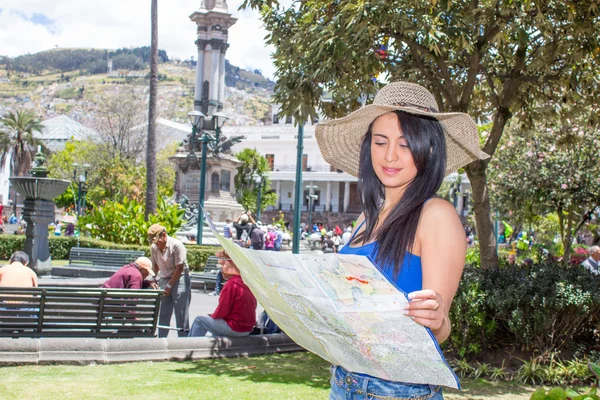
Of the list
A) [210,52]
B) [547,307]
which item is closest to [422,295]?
→ [547,307]

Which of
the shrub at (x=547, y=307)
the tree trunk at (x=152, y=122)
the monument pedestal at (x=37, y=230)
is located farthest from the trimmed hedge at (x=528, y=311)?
the tree trunk at (x=152, y=122)

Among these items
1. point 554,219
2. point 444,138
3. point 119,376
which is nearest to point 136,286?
point 119,376

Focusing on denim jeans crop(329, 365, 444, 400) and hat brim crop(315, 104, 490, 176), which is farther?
hat brim crop(315, 104, 490, 176)

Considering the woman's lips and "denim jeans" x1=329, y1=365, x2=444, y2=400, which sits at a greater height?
the woman's lips

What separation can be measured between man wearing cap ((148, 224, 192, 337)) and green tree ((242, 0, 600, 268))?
205 cm

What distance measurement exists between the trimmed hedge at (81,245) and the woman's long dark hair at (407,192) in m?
16.1

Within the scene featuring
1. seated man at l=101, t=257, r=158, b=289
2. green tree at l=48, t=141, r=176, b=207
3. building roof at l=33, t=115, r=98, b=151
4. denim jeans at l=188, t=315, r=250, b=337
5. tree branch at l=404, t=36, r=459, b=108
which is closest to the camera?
denim jeans at l=188, t=315, r=250, b=337

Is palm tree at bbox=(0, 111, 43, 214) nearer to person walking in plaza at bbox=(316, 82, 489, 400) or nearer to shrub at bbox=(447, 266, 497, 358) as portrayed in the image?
shrub at bbox=(447, 266, 497, 358)

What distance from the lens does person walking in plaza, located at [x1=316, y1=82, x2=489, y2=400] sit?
1871 millimetres

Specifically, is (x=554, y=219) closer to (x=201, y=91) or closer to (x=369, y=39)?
(x=201, y=91)

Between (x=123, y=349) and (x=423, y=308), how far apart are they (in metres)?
5.82

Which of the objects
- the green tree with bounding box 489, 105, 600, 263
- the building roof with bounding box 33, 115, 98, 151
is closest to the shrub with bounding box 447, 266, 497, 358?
the green tree with bounding box 489, 105, 600, 263

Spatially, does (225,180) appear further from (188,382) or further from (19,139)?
(19,139)

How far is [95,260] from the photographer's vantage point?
17359 millimetres
